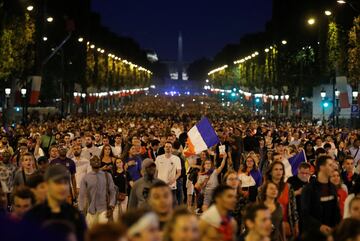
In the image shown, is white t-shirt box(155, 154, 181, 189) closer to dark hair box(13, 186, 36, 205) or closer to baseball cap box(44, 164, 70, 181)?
dark hair box(13, 186, 36, 205)

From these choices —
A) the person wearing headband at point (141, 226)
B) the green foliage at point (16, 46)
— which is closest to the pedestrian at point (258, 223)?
the person wearing headband at point (141, 226)

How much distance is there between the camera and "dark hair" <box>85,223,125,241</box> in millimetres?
5832

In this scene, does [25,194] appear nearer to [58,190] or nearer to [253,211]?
[58,190]

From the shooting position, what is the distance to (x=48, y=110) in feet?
252

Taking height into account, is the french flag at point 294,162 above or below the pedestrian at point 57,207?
below

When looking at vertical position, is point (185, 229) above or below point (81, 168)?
above

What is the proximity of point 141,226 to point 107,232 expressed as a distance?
942 mm

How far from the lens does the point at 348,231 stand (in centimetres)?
818

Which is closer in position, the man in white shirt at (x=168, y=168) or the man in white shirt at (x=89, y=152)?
the man in white shirt at (x=168, y=168)

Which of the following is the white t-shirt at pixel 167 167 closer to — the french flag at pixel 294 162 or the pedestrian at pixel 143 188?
the french flag at pixel 294 162

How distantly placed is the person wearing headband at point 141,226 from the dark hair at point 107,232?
530 mm

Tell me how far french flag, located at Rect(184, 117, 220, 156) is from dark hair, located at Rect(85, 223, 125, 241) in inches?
534

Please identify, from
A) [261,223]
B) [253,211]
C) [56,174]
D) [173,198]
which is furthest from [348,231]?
[173,198]

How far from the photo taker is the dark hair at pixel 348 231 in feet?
26.5
